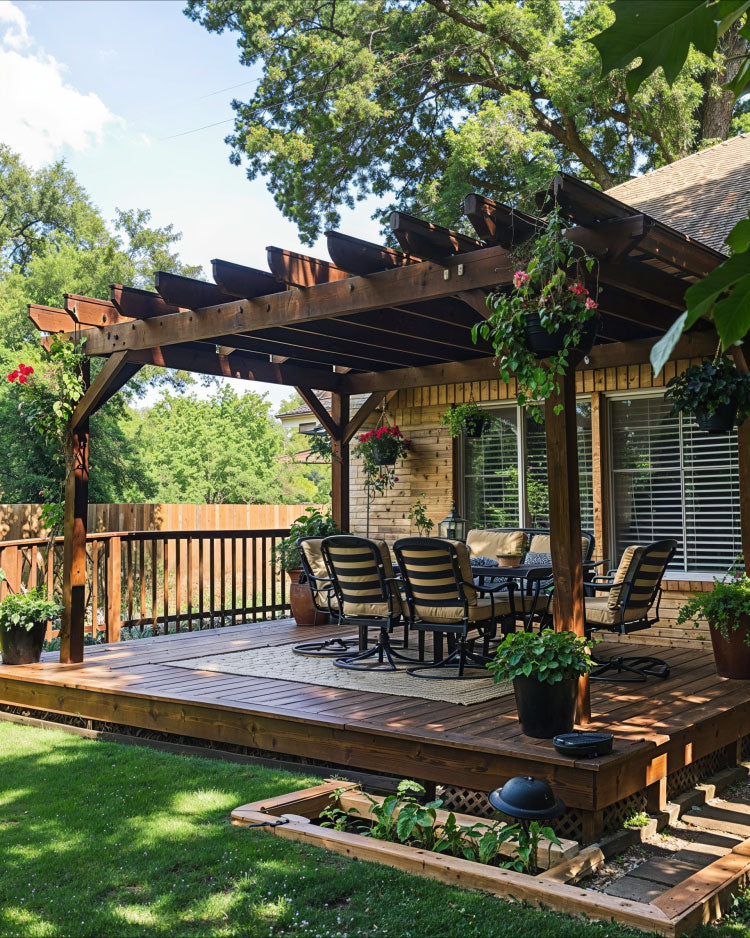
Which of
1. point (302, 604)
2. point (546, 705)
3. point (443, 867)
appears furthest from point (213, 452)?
point (443, 867)

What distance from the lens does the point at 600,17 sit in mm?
14469

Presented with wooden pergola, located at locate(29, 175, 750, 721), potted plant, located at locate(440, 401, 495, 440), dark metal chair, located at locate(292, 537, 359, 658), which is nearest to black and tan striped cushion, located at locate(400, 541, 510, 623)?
dark metal chair, located at locate(292, 537, 359, 658)

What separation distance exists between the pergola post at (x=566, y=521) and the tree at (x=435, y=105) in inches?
424

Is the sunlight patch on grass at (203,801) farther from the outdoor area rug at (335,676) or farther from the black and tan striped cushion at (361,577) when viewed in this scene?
the black and tan striped cushion at (361,577)

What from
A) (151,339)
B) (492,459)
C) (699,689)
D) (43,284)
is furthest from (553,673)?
(43,284)

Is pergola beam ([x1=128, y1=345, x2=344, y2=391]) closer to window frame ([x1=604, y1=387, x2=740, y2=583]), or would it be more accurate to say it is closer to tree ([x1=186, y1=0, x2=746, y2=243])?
window frame ([x1=604, y1=387, x2=740, y2=583])

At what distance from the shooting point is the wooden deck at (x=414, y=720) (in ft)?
13.8

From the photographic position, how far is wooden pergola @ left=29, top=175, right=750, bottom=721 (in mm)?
4547

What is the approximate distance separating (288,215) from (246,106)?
6.95 ft

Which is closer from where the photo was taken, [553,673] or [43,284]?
[553,673]

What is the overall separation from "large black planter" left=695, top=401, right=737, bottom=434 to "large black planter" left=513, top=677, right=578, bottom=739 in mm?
2598

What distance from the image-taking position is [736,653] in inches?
234

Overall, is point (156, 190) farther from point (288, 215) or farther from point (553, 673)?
point (553, 673)

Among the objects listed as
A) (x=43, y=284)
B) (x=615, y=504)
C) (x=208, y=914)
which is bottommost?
(x=208, y=914)
